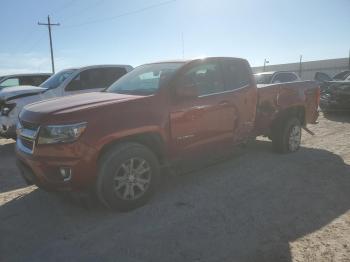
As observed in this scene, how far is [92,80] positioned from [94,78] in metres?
0.09

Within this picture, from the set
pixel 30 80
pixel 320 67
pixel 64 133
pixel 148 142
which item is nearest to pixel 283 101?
pixel 148 142

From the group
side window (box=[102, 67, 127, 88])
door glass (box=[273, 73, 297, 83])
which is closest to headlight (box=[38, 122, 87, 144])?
side window (box=[102, 67, 127, 88])

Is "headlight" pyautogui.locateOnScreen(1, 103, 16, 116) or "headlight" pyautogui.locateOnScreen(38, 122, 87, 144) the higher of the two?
"headlight" pyautogui.locateOnScreen(38, 122, 87, 144)

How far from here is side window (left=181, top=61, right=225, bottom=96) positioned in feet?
16.0

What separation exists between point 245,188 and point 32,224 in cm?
284

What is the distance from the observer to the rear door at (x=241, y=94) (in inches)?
215

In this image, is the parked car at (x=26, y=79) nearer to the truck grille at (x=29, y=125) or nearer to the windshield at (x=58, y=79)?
the windshield at (x=58, y=79)

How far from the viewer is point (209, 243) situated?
11.2ft

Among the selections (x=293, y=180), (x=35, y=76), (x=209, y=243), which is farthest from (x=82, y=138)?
(x=35, y=76)

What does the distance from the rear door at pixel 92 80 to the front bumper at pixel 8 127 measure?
1.49m

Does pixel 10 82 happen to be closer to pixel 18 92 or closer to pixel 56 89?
pixel 18 92

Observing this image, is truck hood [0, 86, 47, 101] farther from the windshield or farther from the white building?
the white building

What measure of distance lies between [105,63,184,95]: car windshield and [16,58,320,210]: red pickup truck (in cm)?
2

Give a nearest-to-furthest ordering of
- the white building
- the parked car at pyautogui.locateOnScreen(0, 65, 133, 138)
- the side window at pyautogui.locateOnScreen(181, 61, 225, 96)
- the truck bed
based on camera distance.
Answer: the side window at pyautogui.locateOnScreen(181, 61, 225, 96) < the truck bed < the parked car at pyautogui.locateOnScreen(0, 65, 133, 138) < the white building
